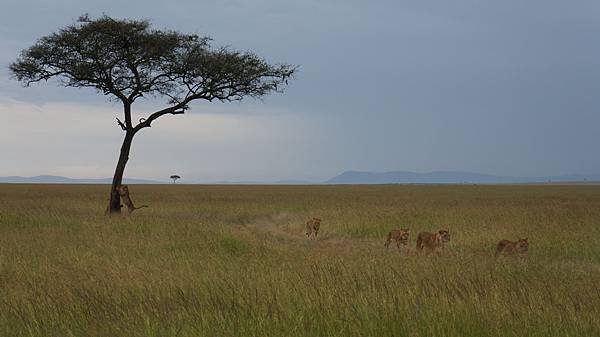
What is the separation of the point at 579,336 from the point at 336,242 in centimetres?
1150

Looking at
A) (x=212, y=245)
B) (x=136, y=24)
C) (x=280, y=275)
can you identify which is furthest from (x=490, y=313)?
(x=136, y=24)

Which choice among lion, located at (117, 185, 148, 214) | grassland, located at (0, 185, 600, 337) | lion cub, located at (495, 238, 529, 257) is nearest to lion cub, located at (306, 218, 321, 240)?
grassland, located at (0, 185, 600, 337)

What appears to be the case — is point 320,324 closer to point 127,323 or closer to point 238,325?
point 238,325

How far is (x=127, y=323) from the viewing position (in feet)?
16.6

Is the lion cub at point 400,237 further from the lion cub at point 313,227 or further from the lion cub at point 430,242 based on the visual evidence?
the lion cub at point 313,227

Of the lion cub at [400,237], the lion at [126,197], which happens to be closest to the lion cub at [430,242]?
the lion cub at [400,237]

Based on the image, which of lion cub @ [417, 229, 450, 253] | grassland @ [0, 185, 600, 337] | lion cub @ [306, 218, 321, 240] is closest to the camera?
grassland @ [0, 185, 600, 337]

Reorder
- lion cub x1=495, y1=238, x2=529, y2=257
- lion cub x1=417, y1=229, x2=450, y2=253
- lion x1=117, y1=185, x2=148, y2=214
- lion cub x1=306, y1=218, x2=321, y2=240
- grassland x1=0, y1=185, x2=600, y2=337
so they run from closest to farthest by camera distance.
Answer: grassland x1=0, y1=185, x2=600, y2=337 → lion cub x1=495, y1=238, x2=529, y2=257 → lion cub x1=417, y1=229, x2=450, y2=253 → lion cub x1=306, y1=218, x2=321, y2=240 → lion x1=117, y1=185, x2=148, y2=214

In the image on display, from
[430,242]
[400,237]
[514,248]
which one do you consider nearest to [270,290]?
[430,242]

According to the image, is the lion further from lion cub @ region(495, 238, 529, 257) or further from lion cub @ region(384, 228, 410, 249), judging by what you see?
lion cub @ region(495, 238, 529, 257)

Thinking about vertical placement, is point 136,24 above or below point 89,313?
above

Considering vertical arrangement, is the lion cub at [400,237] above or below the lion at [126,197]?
below

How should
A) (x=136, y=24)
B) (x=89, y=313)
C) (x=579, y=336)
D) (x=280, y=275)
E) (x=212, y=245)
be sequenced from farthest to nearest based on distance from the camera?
1. (x=136, y=24)
2. (x=212, y=245)
3. (x=280, y=275)
4. (x=89, y=313)
5. (x=579, y=336)

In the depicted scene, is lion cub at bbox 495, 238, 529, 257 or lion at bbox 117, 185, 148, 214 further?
lion at bbox 117, 185, 148, 214
